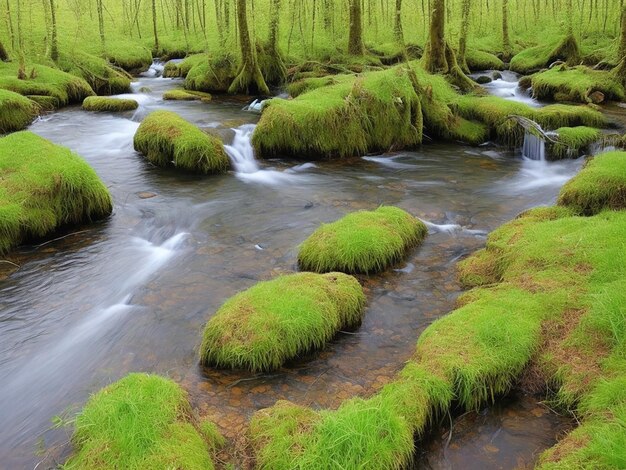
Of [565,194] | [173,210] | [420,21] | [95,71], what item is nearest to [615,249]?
[565,194]

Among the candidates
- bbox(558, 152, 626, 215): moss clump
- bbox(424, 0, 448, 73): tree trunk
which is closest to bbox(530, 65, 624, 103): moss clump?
bbox(424, 0, 448, 73): tree trunk

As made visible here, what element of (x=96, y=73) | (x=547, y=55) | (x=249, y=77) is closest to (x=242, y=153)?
(x=249, y=77)

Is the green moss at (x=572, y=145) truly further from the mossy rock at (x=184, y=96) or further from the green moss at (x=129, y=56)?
the green moss at (x=129, y=56)

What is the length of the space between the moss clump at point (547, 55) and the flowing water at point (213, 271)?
14.6m

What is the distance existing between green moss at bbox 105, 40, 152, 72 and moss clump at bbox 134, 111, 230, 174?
17890 millimetres

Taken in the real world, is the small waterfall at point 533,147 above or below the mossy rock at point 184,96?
below

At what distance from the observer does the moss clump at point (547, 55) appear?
26.2m

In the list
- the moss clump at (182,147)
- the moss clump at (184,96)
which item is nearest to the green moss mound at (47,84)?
the moss clump at (184,96)

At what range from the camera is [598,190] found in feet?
28.5

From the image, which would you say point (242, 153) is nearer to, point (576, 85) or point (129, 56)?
point (576, 85)

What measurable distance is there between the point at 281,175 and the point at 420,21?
2841 cm

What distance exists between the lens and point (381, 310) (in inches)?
276

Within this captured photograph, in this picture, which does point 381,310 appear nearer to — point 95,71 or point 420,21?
point 95,71

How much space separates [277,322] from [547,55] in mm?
26477
